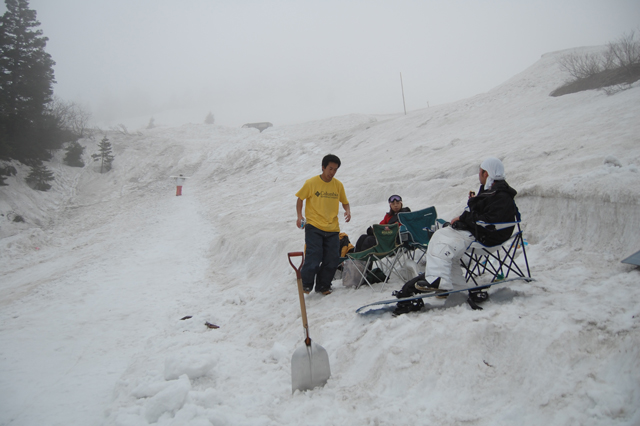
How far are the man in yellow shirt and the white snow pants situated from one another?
160 centimetres

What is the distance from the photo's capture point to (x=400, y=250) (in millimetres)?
4840

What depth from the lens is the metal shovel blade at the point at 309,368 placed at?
274cm

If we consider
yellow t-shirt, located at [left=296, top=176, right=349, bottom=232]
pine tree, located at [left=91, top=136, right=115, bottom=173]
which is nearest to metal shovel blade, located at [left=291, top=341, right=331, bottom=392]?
yellow t-shirt, located at [left=296, top=176, right=349, bottom=232]

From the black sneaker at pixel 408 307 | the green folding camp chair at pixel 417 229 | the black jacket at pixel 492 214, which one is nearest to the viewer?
the black sneaker at pixel 408 307

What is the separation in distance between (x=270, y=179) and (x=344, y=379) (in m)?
18.1

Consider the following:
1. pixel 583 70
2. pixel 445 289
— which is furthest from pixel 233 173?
pixel 445 289

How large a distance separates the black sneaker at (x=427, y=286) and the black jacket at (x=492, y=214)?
0.69 m

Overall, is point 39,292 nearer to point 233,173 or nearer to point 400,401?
point 400,401

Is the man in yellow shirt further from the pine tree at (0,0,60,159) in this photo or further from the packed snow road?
the pine tree at (0,0,60,159)

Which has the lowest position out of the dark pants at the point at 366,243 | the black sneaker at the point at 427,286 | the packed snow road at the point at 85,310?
the packed snow road at the point at 85,310

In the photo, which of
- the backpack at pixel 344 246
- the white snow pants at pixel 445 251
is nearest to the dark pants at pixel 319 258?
the backpack at pixel 344 246

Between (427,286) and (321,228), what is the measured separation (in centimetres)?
182

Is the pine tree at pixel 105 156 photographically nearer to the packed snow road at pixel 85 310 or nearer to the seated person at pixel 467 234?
the packed snow road at pixel 85 310

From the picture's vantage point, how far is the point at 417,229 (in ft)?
16.7
